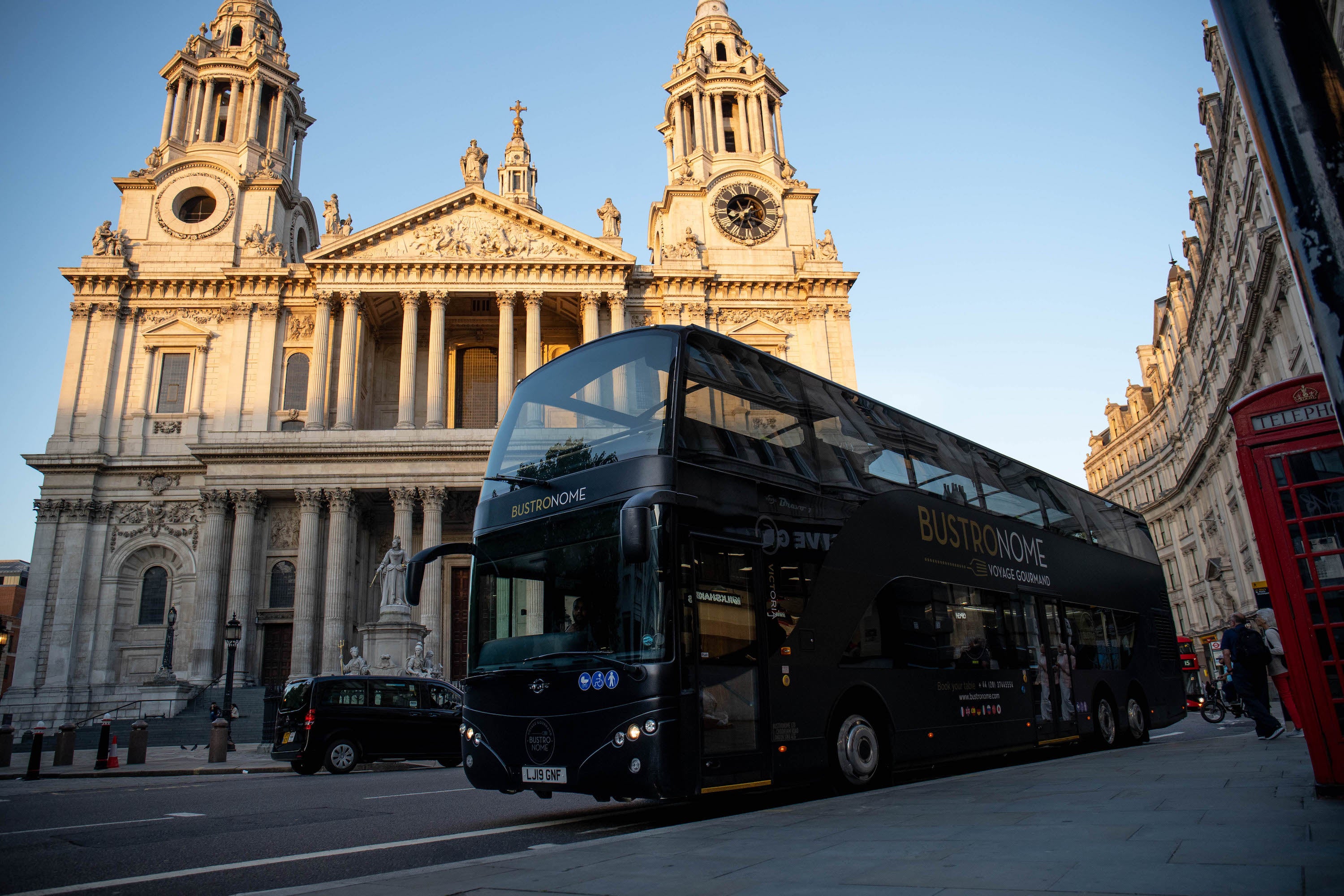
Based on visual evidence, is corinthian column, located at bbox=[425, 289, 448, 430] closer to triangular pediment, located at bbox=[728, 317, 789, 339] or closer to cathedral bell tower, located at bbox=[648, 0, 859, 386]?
cathedral bell tower, located at bbox=[648, 0, 859, 386]

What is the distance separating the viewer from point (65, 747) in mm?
17328

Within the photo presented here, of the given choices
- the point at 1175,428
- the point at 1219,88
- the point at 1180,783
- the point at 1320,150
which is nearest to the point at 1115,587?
the point at 1180,783

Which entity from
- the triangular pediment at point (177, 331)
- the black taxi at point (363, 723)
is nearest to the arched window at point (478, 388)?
the triangular pediment at point (177, 331)

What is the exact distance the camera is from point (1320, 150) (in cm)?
231

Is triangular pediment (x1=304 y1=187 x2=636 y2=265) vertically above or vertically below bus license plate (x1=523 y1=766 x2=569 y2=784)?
above

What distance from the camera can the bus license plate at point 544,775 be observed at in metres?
6.68

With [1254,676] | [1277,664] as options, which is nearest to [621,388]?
[1254,676]

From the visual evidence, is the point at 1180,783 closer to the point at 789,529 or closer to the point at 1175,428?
the point at 789,529

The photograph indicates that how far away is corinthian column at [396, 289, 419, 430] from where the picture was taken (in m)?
32.7

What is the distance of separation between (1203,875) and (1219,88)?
129ft

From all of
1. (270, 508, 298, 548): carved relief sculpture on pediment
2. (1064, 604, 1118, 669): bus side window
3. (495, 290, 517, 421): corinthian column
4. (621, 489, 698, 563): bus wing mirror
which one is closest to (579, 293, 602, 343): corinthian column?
(495, 290, 517, 421): corinthian column

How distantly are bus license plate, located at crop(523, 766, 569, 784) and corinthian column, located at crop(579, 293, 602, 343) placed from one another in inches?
1118

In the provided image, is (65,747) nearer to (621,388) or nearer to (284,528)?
(284,528)

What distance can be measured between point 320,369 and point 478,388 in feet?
22.0
